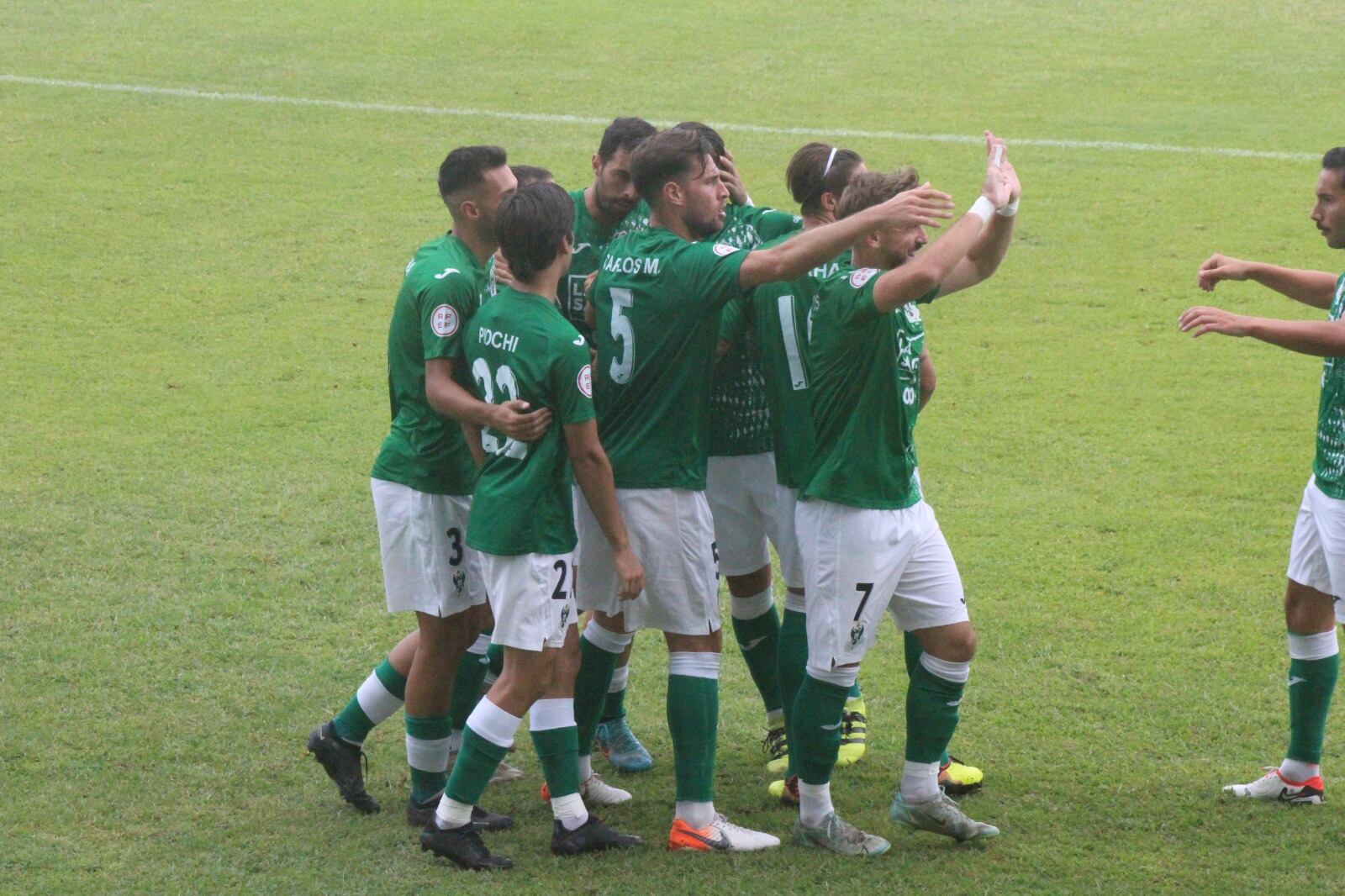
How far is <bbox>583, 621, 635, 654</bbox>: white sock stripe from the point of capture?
477 cm

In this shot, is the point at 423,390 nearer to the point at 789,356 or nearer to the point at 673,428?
the point at 673,428

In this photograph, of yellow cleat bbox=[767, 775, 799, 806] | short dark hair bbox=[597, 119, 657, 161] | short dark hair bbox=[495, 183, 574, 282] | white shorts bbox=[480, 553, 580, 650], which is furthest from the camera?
short dark hair bbox=[597, 119, 657, 161]

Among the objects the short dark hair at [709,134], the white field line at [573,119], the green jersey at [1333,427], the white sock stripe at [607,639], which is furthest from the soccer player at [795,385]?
the white field line at [573,119]

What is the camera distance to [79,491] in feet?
24.8

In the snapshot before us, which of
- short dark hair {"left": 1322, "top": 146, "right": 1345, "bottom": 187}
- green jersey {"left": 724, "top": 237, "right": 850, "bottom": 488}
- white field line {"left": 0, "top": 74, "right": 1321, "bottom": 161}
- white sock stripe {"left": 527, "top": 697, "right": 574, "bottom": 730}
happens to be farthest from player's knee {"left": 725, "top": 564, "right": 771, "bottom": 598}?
white field line {"left": 0, "top": 74, "right": 1321, "bottom": 161}

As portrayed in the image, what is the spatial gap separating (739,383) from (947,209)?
44.5 inches

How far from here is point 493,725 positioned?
4266mm

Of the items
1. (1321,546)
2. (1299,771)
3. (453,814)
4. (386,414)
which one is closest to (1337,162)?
(1321,546)

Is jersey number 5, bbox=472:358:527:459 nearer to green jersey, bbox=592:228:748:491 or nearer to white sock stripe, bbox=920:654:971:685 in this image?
green jersey, bbox=592:228:748:491

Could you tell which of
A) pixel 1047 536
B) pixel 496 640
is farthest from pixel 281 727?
pixel 1047 536

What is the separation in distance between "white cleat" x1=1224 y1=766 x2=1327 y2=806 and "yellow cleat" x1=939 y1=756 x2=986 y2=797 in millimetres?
829

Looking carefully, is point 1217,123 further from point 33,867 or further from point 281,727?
point 33,867

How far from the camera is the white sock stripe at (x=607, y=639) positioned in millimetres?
4773

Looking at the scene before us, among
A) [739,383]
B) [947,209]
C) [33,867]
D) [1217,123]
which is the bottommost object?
[33,867]
